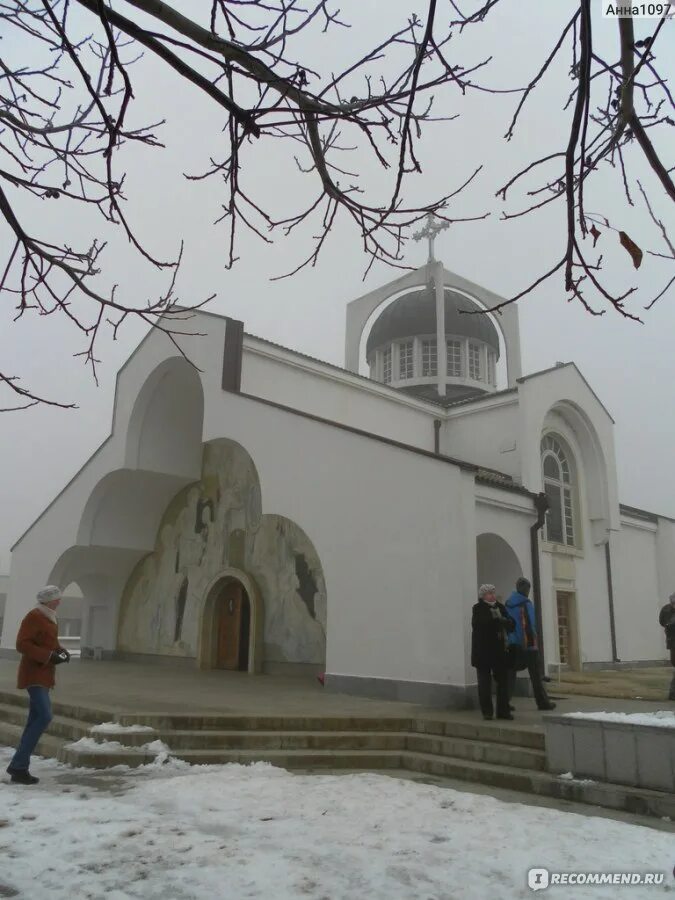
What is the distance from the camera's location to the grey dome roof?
23422 millimetres

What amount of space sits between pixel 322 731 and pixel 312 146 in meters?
6.65

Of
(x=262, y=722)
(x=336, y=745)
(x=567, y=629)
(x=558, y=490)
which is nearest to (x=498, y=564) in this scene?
(x=567, y=629)

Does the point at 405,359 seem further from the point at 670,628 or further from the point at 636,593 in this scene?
the point at 670,628

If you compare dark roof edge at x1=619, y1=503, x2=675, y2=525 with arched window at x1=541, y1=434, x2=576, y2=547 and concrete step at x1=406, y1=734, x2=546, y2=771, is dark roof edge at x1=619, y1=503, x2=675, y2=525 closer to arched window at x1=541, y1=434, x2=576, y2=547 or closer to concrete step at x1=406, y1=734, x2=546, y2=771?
arched window at x1=541, y1=434, x2=576, y2=547

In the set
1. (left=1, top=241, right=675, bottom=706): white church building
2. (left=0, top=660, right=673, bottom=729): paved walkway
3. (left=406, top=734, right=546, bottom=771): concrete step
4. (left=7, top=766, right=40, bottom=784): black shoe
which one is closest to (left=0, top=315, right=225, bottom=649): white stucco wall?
(left=1, top=241, right=675, bottom=706): white church building

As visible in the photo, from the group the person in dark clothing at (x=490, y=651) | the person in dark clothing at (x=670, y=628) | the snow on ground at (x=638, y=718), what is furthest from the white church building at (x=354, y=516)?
the snow on ground at (x=638, y=718)

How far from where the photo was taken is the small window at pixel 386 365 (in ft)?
78.8

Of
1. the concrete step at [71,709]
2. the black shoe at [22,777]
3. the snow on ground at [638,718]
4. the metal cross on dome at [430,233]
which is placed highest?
the metal cross on dome at [430,233]

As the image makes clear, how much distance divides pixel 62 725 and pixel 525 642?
558 centimetres

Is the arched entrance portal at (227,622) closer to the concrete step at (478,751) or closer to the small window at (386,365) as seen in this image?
the small window at (386,365)

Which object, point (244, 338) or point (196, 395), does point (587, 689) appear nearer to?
point (244, 338)

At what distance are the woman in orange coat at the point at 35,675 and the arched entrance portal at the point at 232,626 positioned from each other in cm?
1147

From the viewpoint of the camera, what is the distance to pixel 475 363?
23.6 m

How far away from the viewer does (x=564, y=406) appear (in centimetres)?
1814
